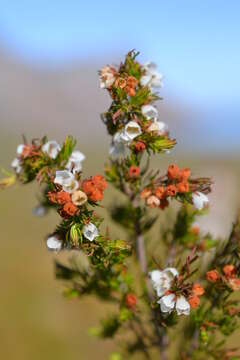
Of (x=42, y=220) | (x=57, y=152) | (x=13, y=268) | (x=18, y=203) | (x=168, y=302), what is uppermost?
(x=18, y=203)

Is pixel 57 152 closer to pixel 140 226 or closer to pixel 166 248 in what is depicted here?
pixel 140 226

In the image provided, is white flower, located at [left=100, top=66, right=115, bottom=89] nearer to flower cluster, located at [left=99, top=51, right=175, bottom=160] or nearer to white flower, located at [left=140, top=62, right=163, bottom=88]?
flower cluster, located at [left=99, top=51, right=175, bottom=160]

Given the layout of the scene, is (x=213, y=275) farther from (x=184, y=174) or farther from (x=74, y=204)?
(x=74, y=204)

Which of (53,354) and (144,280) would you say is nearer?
(144,280)

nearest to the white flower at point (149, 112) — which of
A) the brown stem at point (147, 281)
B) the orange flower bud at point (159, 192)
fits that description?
the orange flower bud at point (159, 192)

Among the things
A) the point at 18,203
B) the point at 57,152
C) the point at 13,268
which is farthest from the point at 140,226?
the point at 18,203

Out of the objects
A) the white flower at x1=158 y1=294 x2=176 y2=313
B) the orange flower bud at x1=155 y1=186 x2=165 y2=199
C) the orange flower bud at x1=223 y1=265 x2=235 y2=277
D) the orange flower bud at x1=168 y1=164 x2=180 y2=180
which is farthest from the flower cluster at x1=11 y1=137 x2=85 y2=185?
the orange flower bud at x1=223 y1=265 x2=235 y2=277
